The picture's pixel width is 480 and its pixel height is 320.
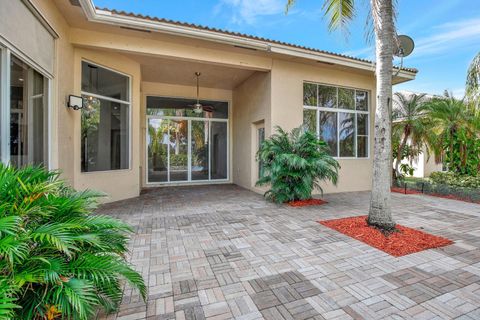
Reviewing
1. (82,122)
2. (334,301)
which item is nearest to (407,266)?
(334,301)

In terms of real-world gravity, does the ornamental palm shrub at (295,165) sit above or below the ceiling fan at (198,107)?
below

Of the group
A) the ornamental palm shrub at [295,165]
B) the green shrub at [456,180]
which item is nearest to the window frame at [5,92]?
the ornamental palm shrub at [295,165]

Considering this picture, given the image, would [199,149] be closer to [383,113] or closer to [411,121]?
[383,113]

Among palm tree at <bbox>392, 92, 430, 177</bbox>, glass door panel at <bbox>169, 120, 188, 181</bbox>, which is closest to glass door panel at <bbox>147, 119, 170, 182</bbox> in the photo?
glass door panel at <bbox>169, 120, 188, 181</bbox>

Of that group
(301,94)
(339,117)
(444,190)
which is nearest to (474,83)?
(444,190)

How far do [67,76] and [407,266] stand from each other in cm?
728

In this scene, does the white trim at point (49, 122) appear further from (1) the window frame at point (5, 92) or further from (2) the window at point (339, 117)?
(2) the window at point (339, 117)

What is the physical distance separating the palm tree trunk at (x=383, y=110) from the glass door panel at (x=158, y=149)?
794cm

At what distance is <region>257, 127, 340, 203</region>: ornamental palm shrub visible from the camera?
19.8 ft

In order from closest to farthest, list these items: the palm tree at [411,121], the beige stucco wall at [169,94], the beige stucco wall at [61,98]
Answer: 1. the beige stucco wall at [61,98]
2. the palm tree at [411,121]
3. the beige stucco wall at [169,94]

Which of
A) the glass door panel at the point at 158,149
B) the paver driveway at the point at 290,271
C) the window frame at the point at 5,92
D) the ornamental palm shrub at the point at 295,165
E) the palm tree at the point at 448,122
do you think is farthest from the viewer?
the glass door panel at the point at 158,149

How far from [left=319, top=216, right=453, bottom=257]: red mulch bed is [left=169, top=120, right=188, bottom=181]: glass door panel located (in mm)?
6987

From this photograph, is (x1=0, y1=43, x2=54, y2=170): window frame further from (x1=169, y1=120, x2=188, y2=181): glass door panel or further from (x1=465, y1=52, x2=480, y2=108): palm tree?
(x1=465, y1=52, x2=480, y2=108): palm tree

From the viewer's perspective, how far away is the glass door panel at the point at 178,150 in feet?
32.8
